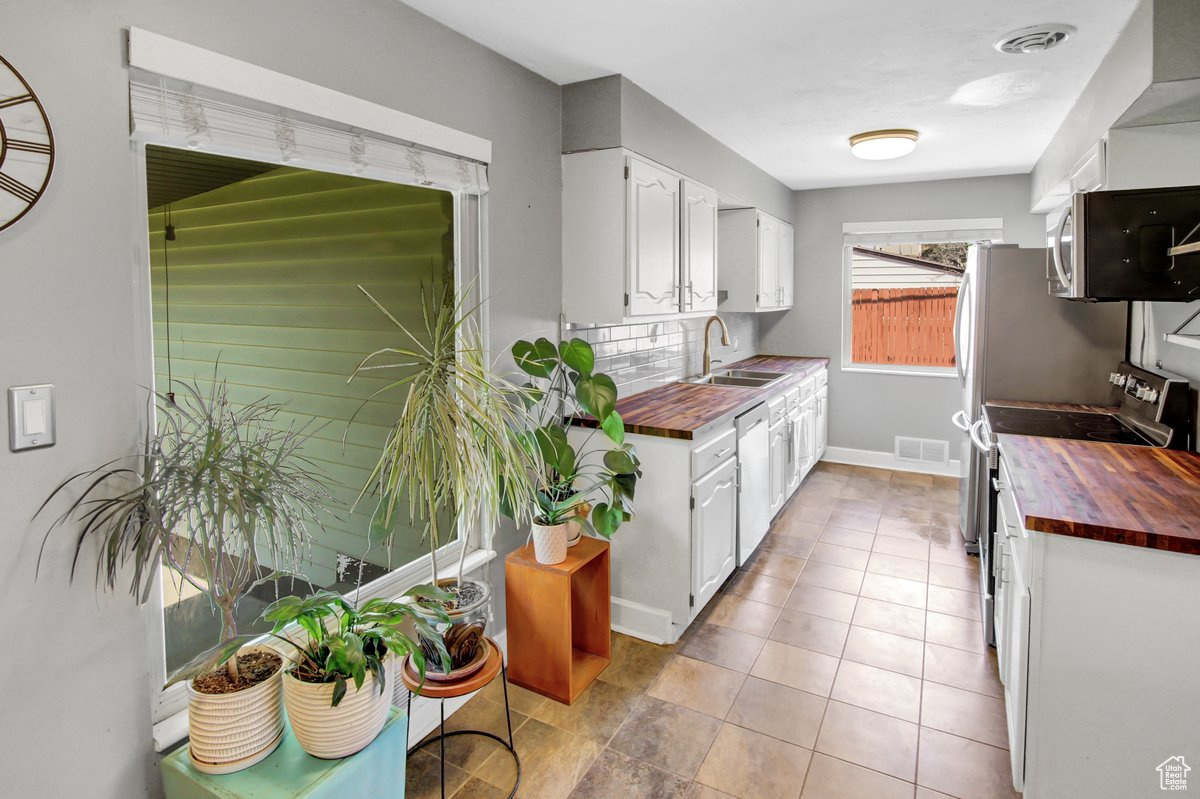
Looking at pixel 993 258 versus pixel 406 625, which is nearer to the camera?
pixel 406 625

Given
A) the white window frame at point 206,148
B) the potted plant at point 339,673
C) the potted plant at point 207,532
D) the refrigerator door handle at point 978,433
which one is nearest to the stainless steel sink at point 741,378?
the refrigerator door handle at point 978,433

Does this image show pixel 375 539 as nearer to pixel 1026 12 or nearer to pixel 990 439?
pixel 990 439

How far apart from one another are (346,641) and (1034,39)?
3081mm

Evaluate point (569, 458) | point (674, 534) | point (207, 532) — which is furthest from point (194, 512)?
point (674, 534)

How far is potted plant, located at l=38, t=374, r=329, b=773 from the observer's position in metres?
1.43

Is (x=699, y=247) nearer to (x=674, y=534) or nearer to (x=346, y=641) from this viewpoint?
(x=674, y=534)

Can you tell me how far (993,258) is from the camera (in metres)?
3.59

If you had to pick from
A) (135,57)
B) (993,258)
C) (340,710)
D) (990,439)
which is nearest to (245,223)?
(135,57)

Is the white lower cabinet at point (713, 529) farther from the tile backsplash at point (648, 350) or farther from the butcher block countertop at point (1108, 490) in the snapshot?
the butcher block countertop at point (1108, 490)

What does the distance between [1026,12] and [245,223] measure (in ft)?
9.31

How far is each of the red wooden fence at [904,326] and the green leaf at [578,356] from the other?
4.13 metres

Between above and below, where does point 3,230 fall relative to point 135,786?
above

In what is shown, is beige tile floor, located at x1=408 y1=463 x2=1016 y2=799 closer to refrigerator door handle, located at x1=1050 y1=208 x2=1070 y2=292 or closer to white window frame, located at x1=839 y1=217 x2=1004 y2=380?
refrigerator door handle, located at x1=1050 y1=208 x2=1070 y2=292

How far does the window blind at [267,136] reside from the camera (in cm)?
152
